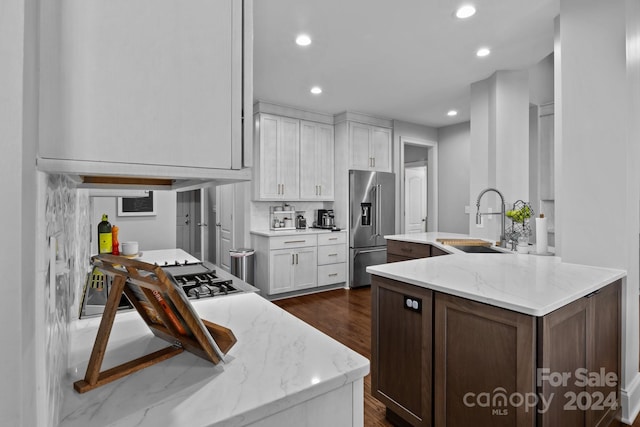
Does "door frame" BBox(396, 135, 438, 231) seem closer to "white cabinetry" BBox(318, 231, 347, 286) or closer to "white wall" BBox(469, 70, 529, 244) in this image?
"white cabinetry" BBox(318, 231, 347, 286)

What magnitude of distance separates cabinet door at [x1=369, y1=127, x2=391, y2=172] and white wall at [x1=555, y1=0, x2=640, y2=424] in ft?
10.5

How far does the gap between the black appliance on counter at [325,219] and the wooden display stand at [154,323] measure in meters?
4.21

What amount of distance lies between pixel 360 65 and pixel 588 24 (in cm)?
192

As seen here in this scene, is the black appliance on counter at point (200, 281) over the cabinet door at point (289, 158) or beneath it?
beneath

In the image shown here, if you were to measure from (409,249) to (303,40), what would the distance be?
2310 mm

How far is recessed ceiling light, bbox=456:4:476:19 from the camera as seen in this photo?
2.46 metres

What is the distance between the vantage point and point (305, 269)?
4.67m

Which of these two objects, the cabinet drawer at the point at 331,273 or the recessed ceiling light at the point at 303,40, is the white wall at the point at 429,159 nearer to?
the cabinet drawer at the point at 331,273

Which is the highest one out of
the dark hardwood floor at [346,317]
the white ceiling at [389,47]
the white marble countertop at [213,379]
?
the white ceiling at [389,47]

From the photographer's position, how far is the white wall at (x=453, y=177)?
18.6ft

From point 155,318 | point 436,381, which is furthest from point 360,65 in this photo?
point 155,318

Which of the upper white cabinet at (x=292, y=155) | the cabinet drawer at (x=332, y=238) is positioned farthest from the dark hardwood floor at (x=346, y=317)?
the upper white cabinet at (x=292, y=155)

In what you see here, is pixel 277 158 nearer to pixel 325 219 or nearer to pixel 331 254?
pixel 325 219

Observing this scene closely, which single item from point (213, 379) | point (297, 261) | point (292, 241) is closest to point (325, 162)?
point (292, 241)
